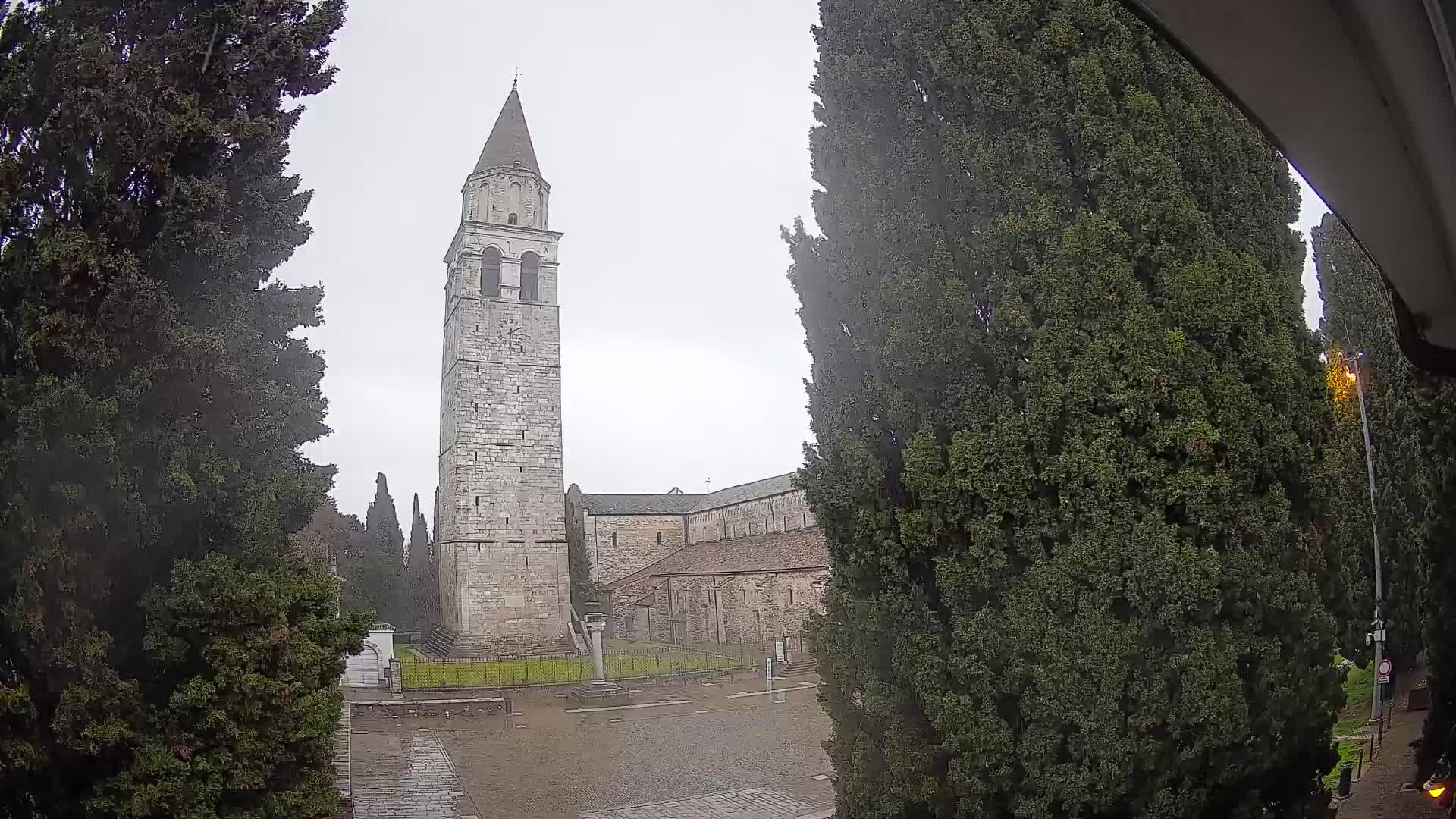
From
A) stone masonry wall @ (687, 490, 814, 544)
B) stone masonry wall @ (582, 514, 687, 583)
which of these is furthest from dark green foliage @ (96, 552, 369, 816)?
stone masonry wall @ (582, 514, 687, 583)

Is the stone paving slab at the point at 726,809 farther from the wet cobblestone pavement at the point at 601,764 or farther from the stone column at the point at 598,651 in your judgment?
the stone column at the point at 598,651

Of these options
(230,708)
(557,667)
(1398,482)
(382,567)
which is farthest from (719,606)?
(230,708)

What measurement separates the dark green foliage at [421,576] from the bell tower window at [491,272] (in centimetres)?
1484

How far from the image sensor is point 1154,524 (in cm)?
498

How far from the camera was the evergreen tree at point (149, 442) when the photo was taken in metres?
5.22

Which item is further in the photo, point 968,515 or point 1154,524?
point 968,515

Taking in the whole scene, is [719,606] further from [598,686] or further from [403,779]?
[403,779]

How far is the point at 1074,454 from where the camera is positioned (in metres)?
5.14

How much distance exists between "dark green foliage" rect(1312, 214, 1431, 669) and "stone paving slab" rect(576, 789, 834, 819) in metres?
6.97

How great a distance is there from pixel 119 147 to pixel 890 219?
5144 millimetres

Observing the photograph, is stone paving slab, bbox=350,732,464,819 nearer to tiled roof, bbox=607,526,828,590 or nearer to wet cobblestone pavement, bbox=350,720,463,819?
wet cobblestone pavement, bbox=350,720,463,819

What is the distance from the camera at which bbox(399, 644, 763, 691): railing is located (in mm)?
25109

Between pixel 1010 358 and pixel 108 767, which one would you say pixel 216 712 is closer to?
pixel 108 767

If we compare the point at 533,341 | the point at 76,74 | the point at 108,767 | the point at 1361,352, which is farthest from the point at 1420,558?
the point at 533,341
